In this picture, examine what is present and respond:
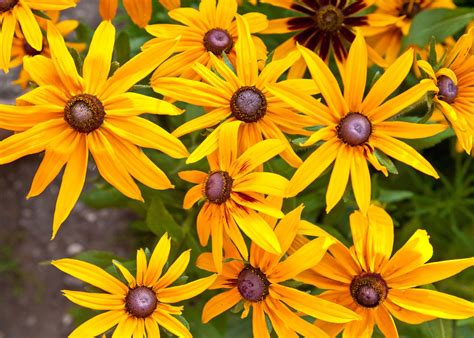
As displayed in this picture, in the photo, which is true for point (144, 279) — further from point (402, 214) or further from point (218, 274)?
point (402, 214)

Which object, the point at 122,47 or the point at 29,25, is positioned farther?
the point at 122,47

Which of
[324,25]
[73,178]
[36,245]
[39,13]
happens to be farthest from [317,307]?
[36,245]

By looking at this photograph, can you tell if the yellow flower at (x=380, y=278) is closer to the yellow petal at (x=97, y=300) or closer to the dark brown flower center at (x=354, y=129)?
the dark brown flower center at (x=354, y=129)

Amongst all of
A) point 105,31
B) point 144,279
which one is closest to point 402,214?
point 144,279

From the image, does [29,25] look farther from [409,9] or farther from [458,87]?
[409,9]

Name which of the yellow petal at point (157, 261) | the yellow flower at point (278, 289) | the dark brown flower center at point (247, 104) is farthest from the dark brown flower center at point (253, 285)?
the dark brown flower center at point (247, 104)

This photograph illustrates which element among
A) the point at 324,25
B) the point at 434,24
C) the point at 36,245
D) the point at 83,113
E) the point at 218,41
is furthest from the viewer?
the point at 36,245

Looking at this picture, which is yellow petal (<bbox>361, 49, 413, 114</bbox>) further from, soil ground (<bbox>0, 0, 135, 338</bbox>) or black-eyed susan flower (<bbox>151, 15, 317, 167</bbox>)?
soil ground (<bbox>0, 0, 135, 338</bbox>)
